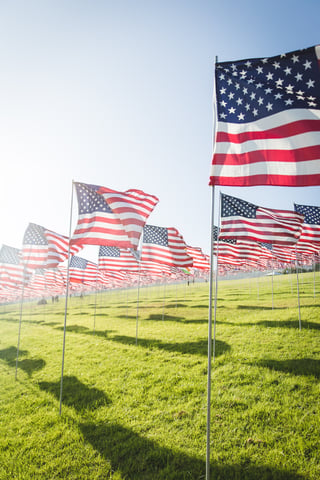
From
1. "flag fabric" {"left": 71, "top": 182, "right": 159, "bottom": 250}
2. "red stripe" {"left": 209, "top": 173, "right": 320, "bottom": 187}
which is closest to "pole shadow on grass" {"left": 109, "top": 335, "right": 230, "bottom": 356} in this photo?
"flag fabric" {"left": 71, "top": 182, "right": 159, "bottom": 250}

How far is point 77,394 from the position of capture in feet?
29.1

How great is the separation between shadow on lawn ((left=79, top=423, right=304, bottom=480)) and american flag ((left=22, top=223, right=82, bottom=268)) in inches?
336

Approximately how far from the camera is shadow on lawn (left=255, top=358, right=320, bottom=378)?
8.49 meters

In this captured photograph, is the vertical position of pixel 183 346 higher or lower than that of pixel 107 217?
lower

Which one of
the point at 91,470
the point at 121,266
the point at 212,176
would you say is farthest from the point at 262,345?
the point at 121,266

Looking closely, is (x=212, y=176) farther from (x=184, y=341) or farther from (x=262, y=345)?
(x=184, y=341)

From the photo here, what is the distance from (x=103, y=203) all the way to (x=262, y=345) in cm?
915

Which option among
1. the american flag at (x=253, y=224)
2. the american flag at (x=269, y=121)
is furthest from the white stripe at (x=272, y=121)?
the american flag at (x=253, y=224)

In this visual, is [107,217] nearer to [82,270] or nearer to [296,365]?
[296,365]

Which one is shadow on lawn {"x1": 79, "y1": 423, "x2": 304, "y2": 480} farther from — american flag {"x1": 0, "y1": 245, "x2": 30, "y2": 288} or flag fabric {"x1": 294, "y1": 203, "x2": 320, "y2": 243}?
american flag {"x1": 0, "y1": 245, "x2": 30, "y2": 288}

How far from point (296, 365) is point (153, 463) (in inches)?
240

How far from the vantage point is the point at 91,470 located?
5.26 metres

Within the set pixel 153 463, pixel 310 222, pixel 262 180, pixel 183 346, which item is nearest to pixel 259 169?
pixel 262 180

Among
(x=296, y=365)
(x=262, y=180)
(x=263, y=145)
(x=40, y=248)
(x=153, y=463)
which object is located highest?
(x=263, y=145)
